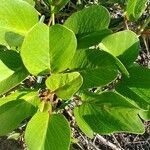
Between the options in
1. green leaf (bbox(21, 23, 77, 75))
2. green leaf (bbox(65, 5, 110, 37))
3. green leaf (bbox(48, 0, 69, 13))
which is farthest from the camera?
green leaf (bbox(48, 0, 69, 13))

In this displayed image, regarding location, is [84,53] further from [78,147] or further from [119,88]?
[78,147]

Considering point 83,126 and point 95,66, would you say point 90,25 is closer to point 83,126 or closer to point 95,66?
point 95,66

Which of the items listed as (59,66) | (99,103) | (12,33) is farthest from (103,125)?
(12,33)

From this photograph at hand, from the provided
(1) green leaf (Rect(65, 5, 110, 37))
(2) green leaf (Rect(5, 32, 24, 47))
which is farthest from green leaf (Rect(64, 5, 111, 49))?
(2) green leaf (Rect(5, 32, 24, 47))

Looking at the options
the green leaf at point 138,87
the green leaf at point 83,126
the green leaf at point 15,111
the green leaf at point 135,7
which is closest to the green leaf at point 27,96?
the green leaf at point 15,111

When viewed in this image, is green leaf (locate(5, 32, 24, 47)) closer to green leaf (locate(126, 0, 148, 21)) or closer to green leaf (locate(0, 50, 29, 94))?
green leaf (locate(0, 50, 29, 94))

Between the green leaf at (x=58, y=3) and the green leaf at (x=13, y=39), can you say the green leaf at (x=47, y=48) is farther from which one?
the green leaf at (x=58, y=3)
